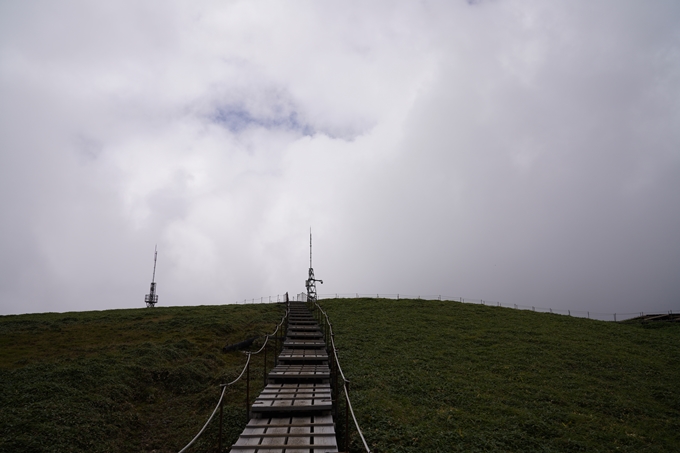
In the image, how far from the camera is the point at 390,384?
13.5 m

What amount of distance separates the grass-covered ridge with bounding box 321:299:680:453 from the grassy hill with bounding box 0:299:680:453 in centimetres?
6

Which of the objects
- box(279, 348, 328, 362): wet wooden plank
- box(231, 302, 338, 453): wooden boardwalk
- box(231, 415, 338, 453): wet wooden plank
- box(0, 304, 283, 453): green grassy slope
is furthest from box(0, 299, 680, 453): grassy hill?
box(231, 415, 338, 453): wet wooden plank

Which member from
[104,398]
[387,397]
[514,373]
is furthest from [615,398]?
[104,398]

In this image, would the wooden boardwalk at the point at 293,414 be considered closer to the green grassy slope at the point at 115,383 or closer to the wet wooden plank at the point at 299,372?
the wet wooden plank at the point at 299,372

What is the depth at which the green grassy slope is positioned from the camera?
392 inches

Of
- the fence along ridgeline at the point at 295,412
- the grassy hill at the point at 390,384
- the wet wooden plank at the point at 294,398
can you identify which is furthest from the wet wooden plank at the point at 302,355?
the wet wooden plank at the point at 294,398

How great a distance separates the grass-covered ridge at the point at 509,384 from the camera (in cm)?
1004

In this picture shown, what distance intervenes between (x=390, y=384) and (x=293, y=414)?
547 cm

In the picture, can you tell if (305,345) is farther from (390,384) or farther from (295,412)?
(295,412)

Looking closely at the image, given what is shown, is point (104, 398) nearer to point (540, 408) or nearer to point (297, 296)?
point (540, 408)

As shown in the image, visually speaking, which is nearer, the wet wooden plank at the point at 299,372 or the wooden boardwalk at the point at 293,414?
the wooden boardwalk at the point at 293,414

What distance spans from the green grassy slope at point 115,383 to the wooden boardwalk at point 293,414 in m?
1.44

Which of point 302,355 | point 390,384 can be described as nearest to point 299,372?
point 302,355

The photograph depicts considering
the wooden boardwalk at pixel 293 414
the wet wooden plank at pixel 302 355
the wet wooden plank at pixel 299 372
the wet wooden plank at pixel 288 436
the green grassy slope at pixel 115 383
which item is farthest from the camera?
the wet wooden plank at pixel 302 355
